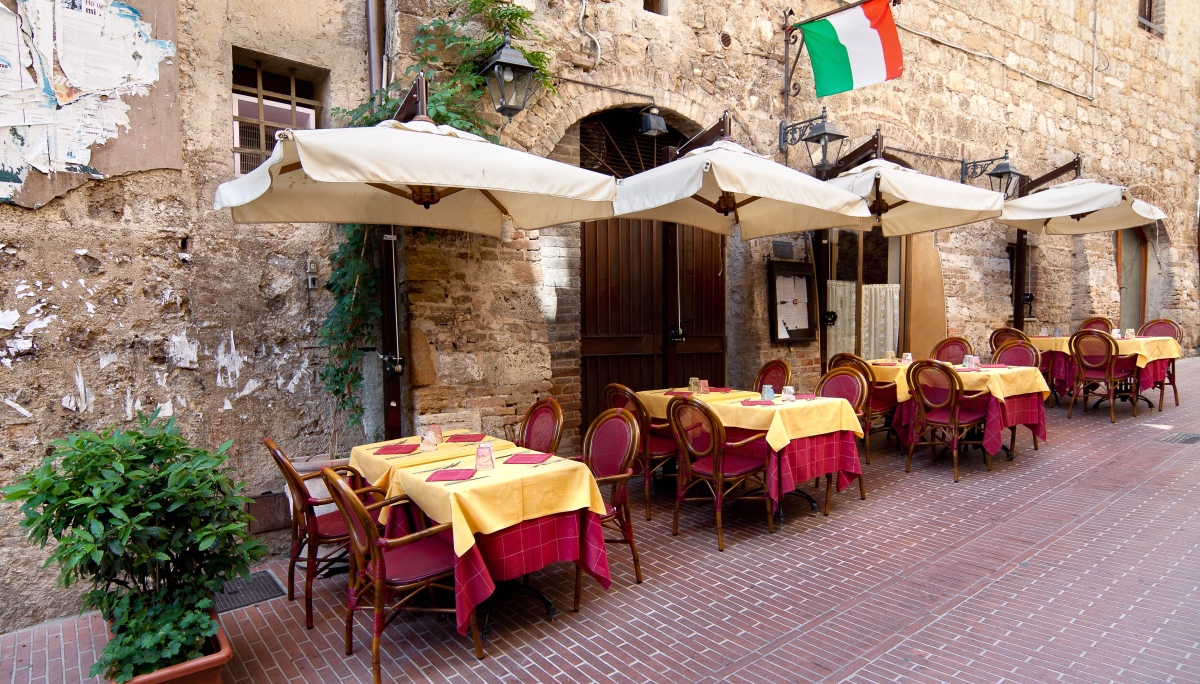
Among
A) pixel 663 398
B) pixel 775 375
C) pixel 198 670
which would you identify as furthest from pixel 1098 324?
pixel 198 670

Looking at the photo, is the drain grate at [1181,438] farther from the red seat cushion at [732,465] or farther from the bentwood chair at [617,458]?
the bentwood chair at [617,458]

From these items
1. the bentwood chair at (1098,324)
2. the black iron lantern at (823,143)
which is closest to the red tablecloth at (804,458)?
the black iron lantern at (823,143)

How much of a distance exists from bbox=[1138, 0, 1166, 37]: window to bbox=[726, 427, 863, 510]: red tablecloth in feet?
44.0

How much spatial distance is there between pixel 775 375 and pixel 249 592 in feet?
14.7

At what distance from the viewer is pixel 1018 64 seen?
10.0 metres

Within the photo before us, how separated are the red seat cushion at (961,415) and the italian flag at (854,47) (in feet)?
10.6

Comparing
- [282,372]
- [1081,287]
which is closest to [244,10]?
[282,372]

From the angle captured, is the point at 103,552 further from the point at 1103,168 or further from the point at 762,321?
the point at 1103,168

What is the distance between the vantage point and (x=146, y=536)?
8.20 ft

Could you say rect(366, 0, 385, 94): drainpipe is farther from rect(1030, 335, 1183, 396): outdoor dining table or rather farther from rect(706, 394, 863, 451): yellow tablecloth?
rect(1030, 335, 1183, 396): outdoor dining table

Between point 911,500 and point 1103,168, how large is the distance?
33.3 ft

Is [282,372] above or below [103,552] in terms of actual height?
above

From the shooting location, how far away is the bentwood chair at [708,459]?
4.18 metres

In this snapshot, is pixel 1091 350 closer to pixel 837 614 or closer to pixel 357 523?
pixel 837 614
